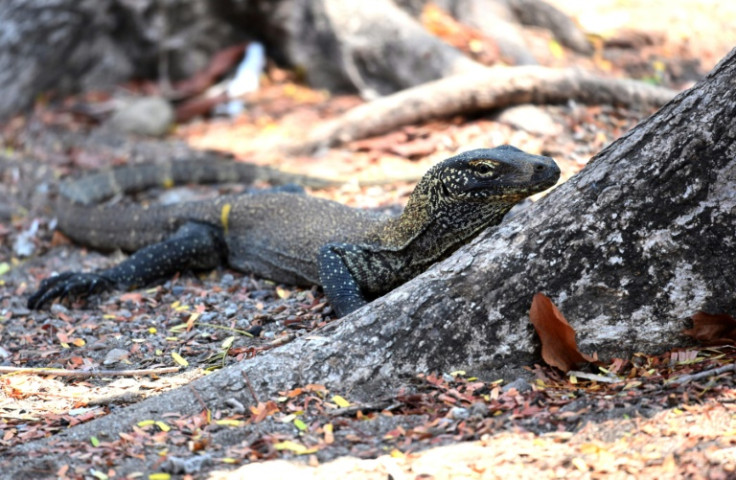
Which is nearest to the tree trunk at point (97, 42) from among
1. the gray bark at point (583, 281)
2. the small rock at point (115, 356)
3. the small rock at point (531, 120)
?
the small rock at point (531, 120)

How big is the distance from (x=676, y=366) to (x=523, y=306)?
80cm

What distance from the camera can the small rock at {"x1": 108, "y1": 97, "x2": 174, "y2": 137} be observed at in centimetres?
1180

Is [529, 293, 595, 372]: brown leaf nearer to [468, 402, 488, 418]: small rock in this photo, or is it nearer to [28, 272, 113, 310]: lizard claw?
[468, 402, 488, 418]: small rock

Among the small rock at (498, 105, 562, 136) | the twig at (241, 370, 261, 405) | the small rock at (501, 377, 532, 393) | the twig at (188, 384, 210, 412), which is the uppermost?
the small rock at (498, 105, 562, 136)

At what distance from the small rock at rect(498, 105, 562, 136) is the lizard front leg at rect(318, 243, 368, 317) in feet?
11.9

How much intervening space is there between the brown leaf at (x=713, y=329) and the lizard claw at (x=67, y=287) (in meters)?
4.70

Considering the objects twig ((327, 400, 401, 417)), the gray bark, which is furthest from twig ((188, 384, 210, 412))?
twig ((327, 400, 401, 417))

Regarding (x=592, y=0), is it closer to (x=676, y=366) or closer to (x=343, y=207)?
(x=343, y=207)

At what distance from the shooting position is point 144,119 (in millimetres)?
11812

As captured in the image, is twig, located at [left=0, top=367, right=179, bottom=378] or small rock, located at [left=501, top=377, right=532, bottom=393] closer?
small rock, located at [left=501, top=377, right=532, bottom=393]

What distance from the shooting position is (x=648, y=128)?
14.2 feet

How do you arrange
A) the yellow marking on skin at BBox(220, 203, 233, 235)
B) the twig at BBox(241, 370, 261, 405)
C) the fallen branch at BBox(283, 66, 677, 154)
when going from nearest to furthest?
the twig at BBox(241, 370, 261, 405) < the yellow marking on skin at BBox(220, 203, 233, 235) < the fallen branch at BBox(283, 66, 677, 154)

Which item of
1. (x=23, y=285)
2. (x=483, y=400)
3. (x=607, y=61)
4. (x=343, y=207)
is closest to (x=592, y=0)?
(x=607, y=61)

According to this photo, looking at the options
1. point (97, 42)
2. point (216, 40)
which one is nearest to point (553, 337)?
point (216, 40)
